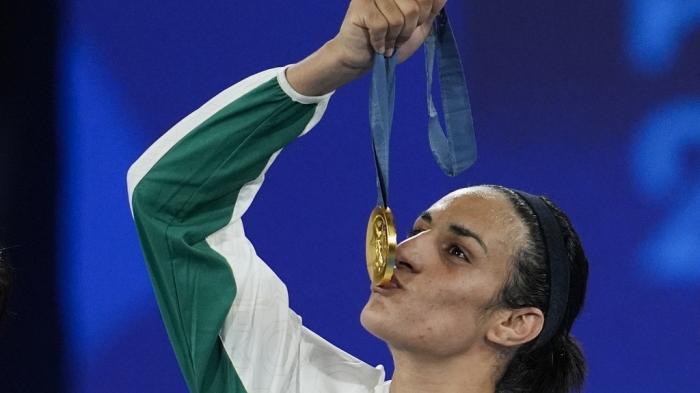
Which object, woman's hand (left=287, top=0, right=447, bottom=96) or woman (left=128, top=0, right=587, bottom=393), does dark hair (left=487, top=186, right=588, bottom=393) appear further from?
woman's hand (left=287, top=0, right=447, bottom=96)

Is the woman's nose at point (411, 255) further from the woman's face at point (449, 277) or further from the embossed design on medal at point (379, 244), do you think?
the embossed design on medal at point (379, 244)

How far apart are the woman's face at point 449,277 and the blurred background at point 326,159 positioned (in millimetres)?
776

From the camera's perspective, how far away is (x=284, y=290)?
2.32 metres

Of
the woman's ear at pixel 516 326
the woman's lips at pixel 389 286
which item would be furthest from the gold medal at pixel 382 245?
the woman's ear at pixel 516 326

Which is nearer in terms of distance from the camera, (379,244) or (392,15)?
(392,15)

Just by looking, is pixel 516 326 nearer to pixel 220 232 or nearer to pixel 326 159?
pixel 220 232

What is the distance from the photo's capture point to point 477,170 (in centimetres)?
307

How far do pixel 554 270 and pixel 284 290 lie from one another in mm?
499

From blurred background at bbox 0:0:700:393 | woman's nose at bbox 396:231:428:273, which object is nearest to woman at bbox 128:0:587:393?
woman's nose at bbox 396:231:428:273

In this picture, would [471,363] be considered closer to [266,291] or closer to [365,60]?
[266,291]

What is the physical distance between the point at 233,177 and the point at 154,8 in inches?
43.7

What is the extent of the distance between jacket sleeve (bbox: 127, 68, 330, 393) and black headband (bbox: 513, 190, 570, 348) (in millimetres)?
480

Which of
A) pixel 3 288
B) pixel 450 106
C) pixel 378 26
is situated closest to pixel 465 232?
pixel 450 106

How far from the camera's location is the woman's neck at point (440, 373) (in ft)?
7.45
